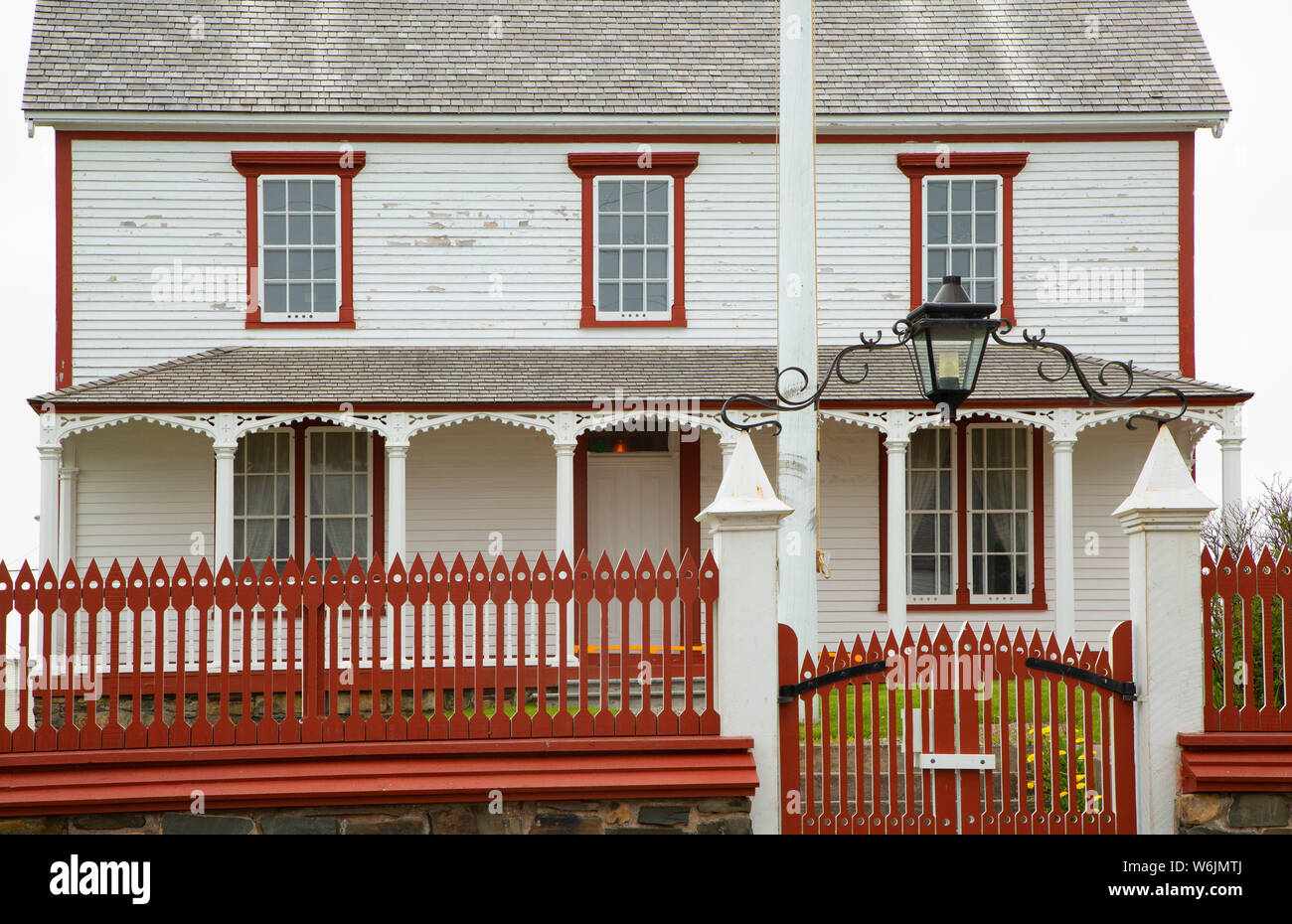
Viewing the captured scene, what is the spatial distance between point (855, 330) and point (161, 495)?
7933 mm

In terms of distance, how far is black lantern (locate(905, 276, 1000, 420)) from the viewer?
23.9 feet

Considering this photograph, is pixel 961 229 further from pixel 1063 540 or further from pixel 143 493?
pixel 143 493

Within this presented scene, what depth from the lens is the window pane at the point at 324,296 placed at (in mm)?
15305

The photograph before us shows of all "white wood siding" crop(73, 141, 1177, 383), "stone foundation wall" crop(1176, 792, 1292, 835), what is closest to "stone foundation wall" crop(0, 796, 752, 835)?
"stone foundation wall" crop(1176, 792, 1292, 835)

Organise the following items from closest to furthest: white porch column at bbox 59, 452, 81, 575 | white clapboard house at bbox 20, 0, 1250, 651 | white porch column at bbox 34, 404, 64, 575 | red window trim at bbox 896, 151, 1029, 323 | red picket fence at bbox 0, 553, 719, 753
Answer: red picket fence at bbox 0, 553, 719, 753
white porch column at bbox 34, 404, 64, 575
white porch column at bbox 59, 452, 81, 575
white clapboard house at bbox 20, 0, 1250, 651
red window trim at bbox 896, 151, 1029, 323

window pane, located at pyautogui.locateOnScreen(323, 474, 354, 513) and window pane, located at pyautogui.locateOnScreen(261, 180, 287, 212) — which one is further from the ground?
window pane, located at pyautogui.locateOnScreen(261, 180, 287, 212)

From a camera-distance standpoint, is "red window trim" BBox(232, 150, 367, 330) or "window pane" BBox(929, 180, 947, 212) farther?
"window pane" BBox(929, 180, 947, 212)

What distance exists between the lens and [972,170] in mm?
Answer: 15531

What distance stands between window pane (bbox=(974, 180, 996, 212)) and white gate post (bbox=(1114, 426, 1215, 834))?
877cm

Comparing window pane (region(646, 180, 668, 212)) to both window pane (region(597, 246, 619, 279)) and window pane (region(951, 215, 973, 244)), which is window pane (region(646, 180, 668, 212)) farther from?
window pane (region(951, 215, 973, 244))

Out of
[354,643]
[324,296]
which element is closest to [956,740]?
[354,643]

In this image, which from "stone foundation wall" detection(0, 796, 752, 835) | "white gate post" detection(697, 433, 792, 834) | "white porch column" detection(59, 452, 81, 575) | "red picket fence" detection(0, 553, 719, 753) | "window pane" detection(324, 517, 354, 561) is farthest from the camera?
"window pane" detection(324, 517, 354, 561)

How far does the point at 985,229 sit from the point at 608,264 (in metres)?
4.35

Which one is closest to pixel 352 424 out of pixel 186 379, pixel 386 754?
pixel 186 379
